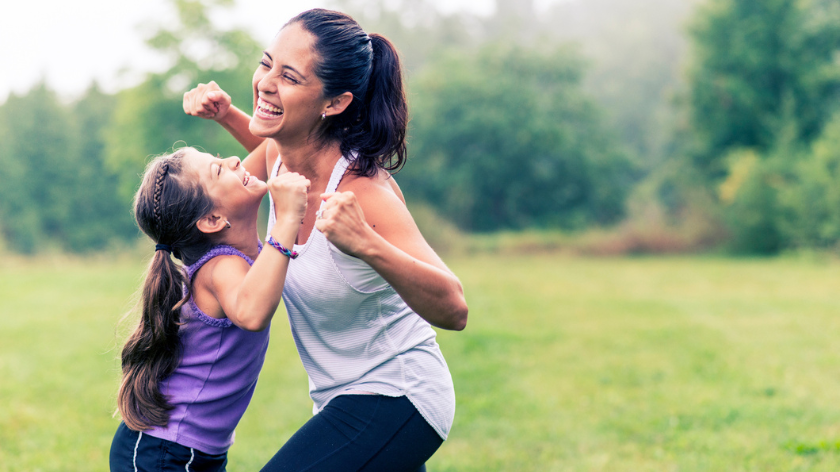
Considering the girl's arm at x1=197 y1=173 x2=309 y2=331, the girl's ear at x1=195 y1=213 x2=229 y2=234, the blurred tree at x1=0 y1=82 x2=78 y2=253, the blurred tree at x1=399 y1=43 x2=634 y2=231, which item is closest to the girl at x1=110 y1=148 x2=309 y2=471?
the girl's ear at x1=195 y1=213 x2=229 y2=234

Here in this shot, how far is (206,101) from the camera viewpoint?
2.86 metres

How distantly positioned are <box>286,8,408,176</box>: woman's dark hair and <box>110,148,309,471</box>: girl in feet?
1.17

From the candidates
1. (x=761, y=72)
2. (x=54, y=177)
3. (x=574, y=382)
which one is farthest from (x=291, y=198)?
(x=54, y=177)

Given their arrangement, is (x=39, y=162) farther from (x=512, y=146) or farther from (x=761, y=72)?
(x=761, y=72)

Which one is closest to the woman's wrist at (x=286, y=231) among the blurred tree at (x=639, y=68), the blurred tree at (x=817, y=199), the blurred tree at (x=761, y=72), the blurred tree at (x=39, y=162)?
the blurred tree at (x=817, y=199)

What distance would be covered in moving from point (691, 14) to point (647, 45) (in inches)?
901

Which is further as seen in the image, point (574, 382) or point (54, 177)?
point (54, 177)

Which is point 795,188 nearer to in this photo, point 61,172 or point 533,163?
point 533,163

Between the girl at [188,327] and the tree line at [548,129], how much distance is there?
23362 mm

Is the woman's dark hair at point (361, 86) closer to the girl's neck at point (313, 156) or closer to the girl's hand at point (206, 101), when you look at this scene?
the girl's neck at point (313, 156)

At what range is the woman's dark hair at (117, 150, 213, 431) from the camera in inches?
93.1

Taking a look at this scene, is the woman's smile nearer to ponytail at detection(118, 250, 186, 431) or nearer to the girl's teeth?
the girl's teeth

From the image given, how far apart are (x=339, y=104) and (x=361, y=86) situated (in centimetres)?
10

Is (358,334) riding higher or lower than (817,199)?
higher
